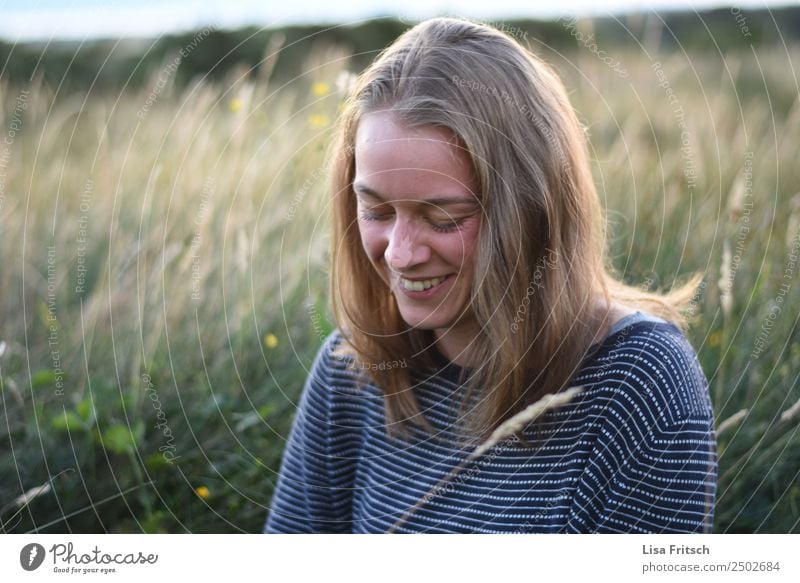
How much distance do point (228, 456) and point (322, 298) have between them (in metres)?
0.58

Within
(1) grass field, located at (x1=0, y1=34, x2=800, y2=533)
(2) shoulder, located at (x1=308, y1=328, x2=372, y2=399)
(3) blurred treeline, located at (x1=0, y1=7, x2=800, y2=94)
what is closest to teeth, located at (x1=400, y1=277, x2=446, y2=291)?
(2) shoulder, located at (x1=308, y1=328, x2=372, y2=399)

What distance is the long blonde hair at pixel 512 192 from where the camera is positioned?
1474mm

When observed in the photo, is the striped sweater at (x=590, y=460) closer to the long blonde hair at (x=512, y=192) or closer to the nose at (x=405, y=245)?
the long blonde hair at (x=512, y=192)

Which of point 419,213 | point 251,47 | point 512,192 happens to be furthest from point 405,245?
point 251,47

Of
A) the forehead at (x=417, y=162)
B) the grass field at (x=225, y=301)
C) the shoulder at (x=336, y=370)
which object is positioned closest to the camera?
the forehead at (x=417, y=162)

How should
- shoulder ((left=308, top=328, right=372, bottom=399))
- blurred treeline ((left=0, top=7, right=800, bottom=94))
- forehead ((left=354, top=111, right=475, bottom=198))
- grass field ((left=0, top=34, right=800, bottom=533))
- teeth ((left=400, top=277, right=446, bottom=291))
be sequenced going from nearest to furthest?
forehead ((left=354, top=111, right=475, bottom=198)), teeth ((left=400, top=277, right=446, bottom=291)), shoulder ((left=308, top=328, right=372, bottom=399)), grass field ((left=0, top=34, right=800, bottom=533)), blurred treeline ((left=0, top=7, right=800, bottom=94))

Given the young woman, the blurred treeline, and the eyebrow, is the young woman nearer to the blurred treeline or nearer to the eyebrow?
the eyebrow

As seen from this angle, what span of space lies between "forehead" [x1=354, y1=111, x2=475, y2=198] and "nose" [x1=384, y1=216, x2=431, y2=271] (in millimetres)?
59

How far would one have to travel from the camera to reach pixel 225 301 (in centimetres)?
263

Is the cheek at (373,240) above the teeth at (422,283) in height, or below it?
above

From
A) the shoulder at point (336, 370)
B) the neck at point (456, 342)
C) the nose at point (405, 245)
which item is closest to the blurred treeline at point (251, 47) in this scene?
the shoulder at point (336, 370)

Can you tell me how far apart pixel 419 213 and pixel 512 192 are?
155mm

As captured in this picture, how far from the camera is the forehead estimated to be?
4.76 feet

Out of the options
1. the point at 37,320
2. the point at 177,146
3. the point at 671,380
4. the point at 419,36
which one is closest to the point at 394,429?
the point at 671,380
